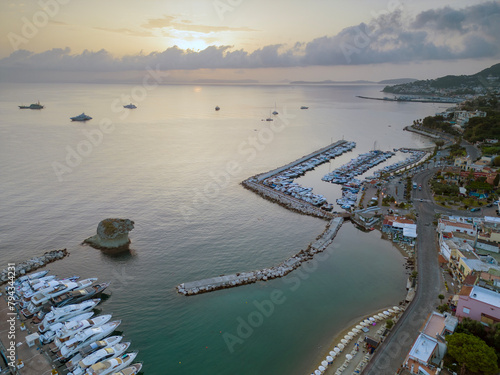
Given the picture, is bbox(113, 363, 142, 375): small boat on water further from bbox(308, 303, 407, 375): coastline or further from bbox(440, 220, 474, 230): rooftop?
bbox(440, 220, 474, 230): rooftop

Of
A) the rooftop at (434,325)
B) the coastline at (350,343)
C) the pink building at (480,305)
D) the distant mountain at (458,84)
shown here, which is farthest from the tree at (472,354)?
the distant mountain at (458,84)

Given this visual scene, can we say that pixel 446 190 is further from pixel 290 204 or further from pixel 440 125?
pixel 440 125

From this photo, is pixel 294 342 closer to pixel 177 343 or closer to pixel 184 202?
pixel 177 343

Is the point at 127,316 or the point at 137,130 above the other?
the point at 137,130

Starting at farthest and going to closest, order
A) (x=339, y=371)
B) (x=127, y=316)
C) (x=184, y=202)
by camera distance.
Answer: (x=184, y=202) → (x=127, y=316) → (x=339, y=371)

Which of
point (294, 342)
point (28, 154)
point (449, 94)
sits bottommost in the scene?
point (294, 342)

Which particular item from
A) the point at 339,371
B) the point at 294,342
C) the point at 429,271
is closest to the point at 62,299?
the point at 294,342

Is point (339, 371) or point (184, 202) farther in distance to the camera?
point (184, 202)
